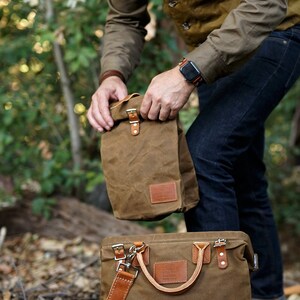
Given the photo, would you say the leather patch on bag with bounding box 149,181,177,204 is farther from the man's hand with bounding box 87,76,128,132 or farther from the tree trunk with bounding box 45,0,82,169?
the tree trunk with bounding box 45,0,82,169

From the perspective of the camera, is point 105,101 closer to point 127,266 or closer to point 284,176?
point 127,266

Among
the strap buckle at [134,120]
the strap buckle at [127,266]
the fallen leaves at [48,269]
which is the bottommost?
the fallen leaves at [48,269]

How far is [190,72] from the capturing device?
2.21 m

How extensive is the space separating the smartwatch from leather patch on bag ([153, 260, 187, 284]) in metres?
0.59

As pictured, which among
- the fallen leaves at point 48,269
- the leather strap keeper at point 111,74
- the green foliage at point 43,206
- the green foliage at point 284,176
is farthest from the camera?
the green foliage at point 284,176

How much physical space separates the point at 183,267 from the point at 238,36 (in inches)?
29.7

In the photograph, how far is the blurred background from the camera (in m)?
3.95

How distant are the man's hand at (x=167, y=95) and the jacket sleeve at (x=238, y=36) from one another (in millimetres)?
76

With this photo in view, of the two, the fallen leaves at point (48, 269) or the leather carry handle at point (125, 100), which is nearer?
the leather carry handle at point (125, 100)

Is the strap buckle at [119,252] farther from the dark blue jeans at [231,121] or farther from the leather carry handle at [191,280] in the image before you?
the dark blue jeans at [231,121]

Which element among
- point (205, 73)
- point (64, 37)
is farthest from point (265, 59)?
point (64, 37)

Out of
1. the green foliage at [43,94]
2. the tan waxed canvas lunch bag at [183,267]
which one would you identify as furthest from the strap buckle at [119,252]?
the green foliage at [43,94]

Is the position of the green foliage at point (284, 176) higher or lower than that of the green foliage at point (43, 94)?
lower

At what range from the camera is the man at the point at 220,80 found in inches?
86.4
